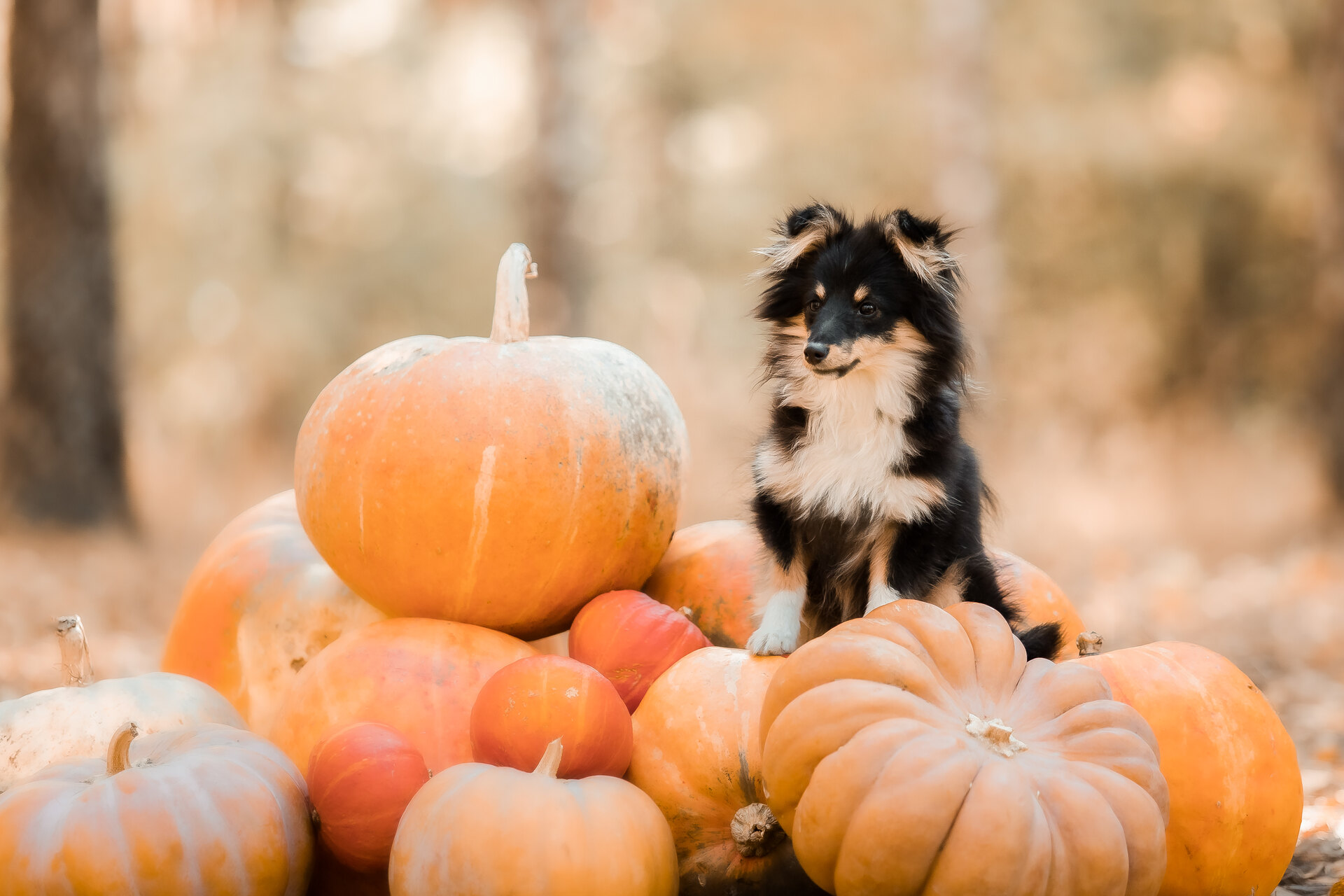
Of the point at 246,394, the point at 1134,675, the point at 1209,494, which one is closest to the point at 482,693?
the point at 1134,675

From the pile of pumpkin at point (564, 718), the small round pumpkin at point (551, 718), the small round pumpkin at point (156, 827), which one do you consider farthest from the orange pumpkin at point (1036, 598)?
the small round pumpkin at point (156, 827)

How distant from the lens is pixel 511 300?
3256mm

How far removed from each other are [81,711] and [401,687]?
79cm

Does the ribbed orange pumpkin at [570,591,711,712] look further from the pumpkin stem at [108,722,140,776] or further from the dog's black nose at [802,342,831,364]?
the pumpkin stem at [108,722,140,776]

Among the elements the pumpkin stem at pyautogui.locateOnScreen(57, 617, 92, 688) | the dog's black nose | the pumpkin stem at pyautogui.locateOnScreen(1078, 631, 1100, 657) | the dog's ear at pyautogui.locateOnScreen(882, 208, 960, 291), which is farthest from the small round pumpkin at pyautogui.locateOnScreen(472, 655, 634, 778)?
the dog's ear at pyautogui.locateOnScreen(882, 208, 960, 291)

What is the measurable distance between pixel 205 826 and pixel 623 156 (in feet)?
54.6

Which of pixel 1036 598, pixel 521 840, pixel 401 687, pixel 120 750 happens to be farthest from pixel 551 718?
pixel 1036 598

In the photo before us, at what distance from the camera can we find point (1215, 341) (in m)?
12.5

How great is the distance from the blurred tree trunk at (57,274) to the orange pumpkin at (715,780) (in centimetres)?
561

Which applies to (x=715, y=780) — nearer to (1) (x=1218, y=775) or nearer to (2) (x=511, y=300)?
(1) (x=1218, y=775)

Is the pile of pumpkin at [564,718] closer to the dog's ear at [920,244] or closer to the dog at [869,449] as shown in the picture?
the dog at [869,449]

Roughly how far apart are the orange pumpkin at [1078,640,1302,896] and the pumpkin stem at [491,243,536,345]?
1.92 metres

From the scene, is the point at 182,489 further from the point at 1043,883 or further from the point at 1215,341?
the point at 1215,341

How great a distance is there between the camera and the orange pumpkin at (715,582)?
11.1 ft
